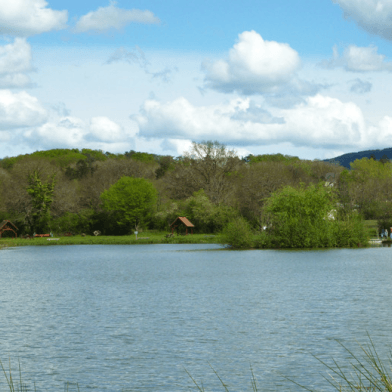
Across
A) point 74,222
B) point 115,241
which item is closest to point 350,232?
point 115,241

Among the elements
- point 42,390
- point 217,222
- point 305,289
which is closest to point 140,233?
point 217,222

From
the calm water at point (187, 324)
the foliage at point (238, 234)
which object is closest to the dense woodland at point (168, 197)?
the foliage at point (238, 234)

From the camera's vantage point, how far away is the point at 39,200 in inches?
3686

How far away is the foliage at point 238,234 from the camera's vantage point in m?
59.1

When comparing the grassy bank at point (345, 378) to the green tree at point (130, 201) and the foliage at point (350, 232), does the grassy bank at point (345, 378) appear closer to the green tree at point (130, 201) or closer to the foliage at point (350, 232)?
the foliage at point (350, 232)

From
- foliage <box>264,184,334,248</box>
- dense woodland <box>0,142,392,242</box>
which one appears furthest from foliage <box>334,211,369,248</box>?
dense woodland <box>0,142,392,242</box>

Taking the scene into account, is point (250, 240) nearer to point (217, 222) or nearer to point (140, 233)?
point (217, 222)

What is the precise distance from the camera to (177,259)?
53.1 metres

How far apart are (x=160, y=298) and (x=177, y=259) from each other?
25957 mm

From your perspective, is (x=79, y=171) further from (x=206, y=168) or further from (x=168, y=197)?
(x=206, y=168)

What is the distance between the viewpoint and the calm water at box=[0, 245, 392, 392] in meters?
14.1

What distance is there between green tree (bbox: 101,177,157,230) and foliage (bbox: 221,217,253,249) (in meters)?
37.2

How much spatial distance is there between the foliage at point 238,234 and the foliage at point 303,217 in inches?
104

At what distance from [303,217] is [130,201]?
1689 inches
